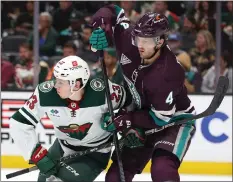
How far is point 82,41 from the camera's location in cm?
566

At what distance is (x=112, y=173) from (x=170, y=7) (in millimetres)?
2350

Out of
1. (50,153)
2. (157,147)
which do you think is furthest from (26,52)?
(157,147)

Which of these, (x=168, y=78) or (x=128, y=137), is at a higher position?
(x=168, y=78)

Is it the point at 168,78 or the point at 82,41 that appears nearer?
the point at 168,78

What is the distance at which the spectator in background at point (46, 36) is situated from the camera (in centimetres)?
558

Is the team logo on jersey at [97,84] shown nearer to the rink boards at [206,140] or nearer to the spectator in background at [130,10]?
the rink boards at [206,140]

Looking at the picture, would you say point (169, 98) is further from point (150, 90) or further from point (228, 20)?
point (228, 20)

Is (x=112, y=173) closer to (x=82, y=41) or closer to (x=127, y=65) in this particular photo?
(x=127, y=65)

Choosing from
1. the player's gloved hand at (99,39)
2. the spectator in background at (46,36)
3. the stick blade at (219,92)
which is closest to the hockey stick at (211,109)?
the stick blade at (219,92)

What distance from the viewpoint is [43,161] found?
342 centimetres

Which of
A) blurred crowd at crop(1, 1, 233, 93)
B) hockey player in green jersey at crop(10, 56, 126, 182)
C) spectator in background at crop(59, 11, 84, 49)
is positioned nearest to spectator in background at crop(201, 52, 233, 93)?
blurred crowd at crop(1, 1, 233, 93)

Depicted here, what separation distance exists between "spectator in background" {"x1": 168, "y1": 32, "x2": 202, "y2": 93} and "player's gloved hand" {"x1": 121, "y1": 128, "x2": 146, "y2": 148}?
6.79 ft

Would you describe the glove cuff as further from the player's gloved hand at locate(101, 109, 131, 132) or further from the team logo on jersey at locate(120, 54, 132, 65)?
the team logo on jersey at locate(120, 54, 132, 65)

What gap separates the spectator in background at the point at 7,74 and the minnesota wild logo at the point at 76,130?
81.5 inches
